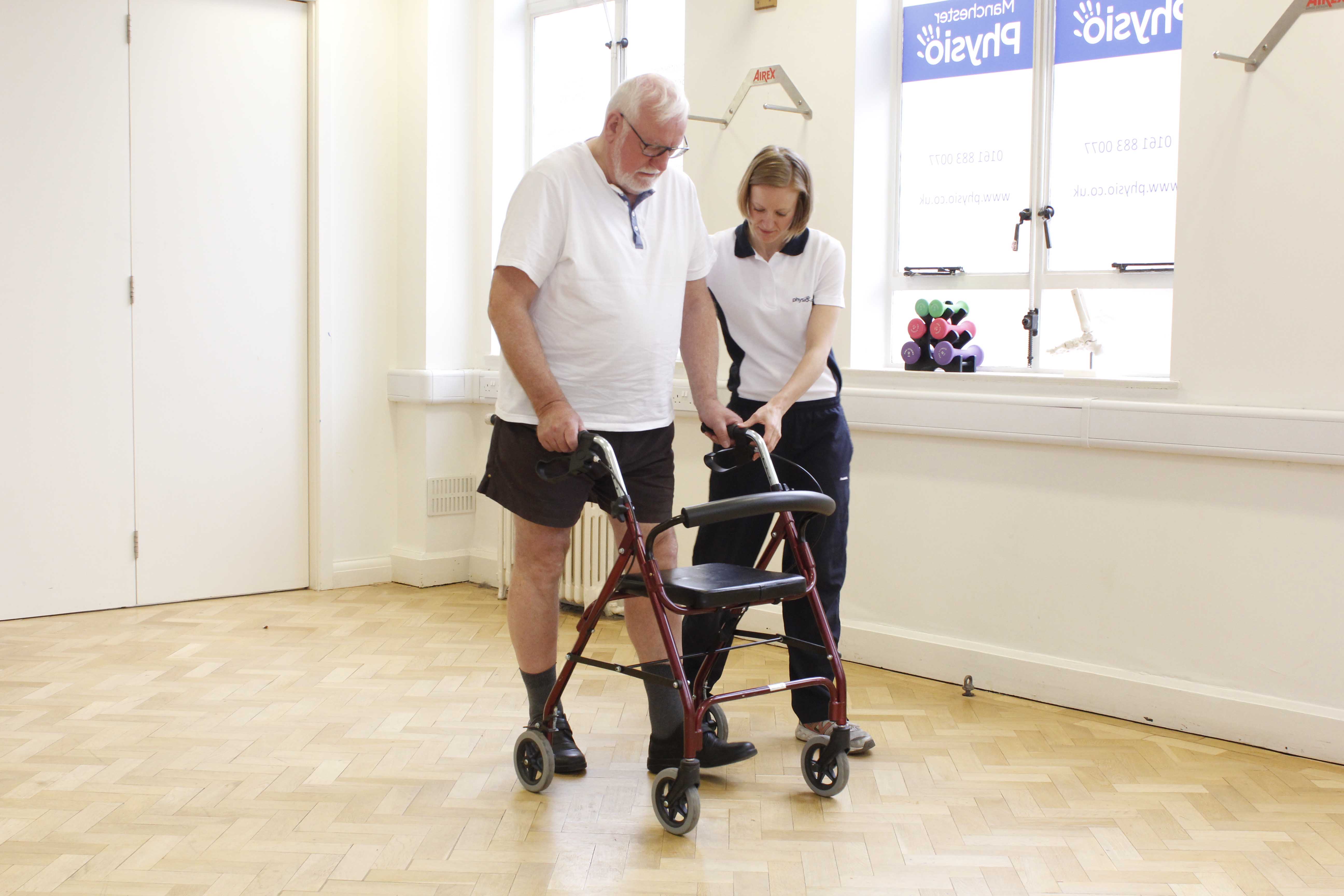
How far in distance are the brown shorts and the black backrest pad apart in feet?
1.01

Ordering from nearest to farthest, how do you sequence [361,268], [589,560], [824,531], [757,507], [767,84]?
[757,507] < [824,531] < [767,84] < [589,560] < [361,268]

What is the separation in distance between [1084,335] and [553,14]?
112 inches

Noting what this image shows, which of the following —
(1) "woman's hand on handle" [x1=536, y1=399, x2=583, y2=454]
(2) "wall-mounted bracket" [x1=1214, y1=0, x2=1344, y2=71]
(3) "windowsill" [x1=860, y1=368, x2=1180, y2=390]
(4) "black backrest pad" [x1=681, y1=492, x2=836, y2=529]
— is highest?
(2) "wall-mounted bracket" [x1=1214, y1=0, x2=1344, y2=71]

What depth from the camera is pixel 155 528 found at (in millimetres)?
4590

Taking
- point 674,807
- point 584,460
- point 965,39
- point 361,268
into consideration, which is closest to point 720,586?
point 584,460

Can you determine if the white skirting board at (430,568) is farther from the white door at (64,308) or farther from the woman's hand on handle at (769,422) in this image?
the woman's hand on handle at (769,422)

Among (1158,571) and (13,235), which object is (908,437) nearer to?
(1158,571)

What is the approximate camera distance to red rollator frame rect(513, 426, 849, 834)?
7.70ft

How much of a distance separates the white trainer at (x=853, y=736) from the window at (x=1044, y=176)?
4.55 ft

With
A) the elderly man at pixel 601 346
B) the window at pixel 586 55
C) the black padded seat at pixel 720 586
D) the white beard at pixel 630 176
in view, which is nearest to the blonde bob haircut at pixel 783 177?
the elderly man at pixel 601 346

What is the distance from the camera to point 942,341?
3.78 m

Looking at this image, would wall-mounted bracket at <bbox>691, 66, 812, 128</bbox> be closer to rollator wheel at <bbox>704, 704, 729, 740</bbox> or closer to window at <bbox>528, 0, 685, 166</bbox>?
window at <bbox>528, 0, 685, 166</bbox>

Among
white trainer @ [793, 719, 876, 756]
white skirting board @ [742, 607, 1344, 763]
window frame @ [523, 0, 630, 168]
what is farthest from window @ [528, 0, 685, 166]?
white trainer @ [793, 719, 876, 756]

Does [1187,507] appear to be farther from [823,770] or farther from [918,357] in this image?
[823,770]
